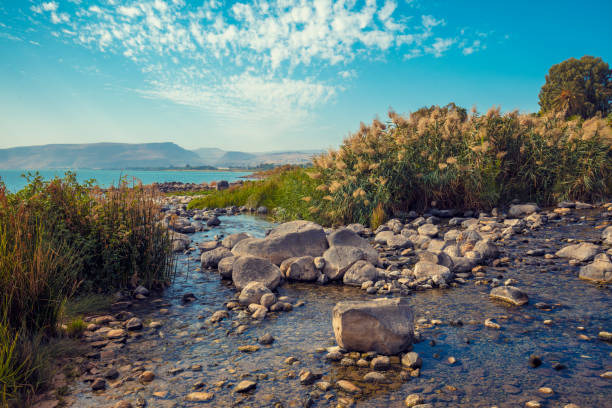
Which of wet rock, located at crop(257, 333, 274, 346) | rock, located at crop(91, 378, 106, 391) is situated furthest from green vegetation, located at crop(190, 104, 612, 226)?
rock, located at crop(91, 378, 106, 391)

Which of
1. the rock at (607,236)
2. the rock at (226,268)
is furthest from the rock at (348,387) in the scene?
the rock at (607,236)

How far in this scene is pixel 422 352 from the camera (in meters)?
4.15

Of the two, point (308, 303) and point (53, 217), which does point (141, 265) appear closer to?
point (53, 217)

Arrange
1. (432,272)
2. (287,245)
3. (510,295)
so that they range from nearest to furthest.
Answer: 1. (510,295)
2. (432,272)
3. (287,245)

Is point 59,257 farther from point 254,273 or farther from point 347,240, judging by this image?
point 347,240

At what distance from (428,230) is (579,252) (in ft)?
11.9

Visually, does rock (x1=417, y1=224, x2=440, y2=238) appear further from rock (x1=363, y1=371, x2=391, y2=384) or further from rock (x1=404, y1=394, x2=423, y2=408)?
rock (x1=404, y1=394, x2=423, y2=408)

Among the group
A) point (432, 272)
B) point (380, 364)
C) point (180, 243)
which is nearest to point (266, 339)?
point (380, 364)

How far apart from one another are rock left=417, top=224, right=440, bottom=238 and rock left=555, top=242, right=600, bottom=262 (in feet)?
9.94

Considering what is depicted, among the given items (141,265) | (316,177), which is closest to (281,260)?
(141,265)

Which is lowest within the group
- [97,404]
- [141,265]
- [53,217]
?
[97,404]

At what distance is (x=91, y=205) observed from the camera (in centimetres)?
648

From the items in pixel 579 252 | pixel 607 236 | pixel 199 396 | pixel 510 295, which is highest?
pixel 607 236

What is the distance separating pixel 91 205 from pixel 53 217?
0.79 m
